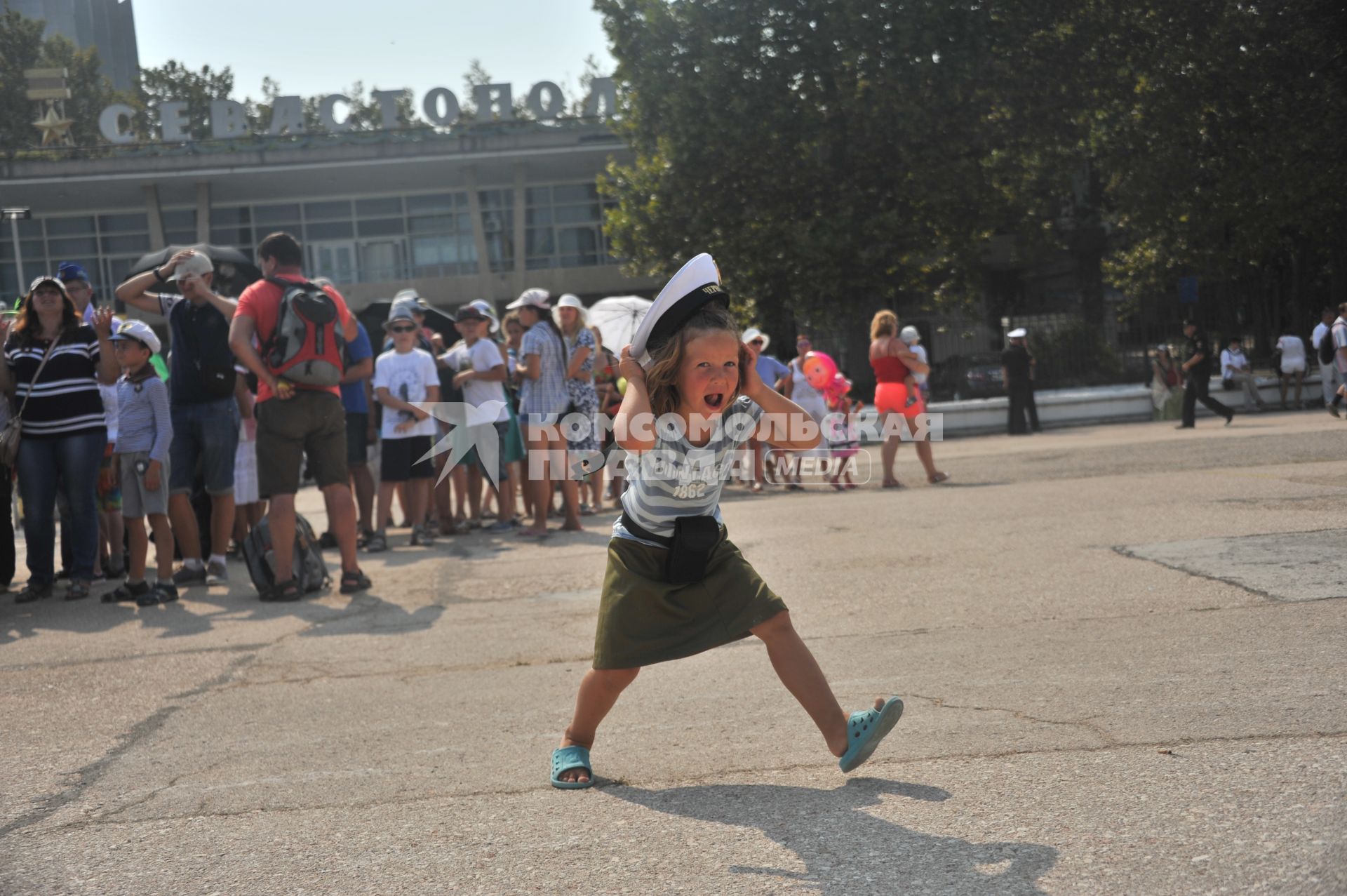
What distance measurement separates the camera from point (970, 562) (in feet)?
24.9

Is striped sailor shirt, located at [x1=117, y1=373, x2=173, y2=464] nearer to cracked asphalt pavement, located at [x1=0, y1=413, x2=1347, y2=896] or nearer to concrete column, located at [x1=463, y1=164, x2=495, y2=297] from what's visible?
cracked asphalt pavement, located at [x1=0, y1=413, x2=1347, y2=896]

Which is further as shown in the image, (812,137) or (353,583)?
(812,137)

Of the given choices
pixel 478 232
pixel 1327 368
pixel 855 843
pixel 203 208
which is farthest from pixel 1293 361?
pixel 203 208

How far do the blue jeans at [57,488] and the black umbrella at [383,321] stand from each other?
625 cm

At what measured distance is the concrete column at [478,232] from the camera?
4469 centimetres

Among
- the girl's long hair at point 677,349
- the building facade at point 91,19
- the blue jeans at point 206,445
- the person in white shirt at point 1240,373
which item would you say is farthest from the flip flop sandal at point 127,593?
the person in white shirt at point 1240,373

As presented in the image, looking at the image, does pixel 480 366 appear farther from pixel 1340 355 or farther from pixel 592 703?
pixel 1340 355

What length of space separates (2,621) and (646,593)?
556 cm

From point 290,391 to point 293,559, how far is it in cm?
109

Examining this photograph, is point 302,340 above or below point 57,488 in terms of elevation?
above

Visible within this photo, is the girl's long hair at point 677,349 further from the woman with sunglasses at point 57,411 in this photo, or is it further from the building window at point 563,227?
the building window at point 563,227

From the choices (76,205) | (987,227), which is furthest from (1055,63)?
(76,205)

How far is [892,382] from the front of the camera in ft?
44.2

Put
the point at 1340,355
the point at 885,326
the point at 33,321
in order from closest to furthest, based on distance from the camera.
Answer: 1. the point at 33,321
2. the point at 885,326
3. the point at 1340,355
